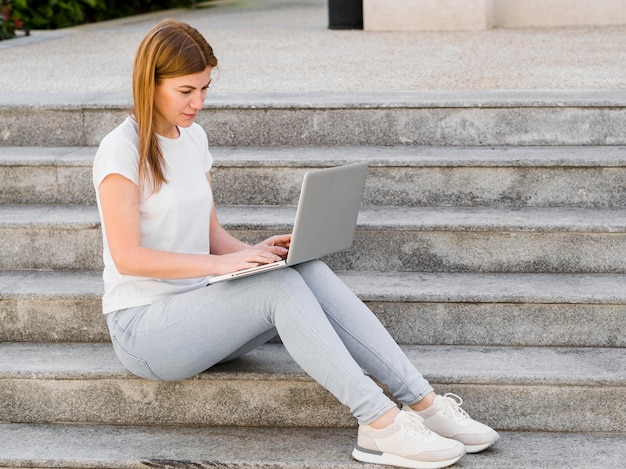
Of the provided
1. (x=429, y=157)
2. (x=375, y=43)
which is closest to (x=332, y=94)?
(x=429, y=157)

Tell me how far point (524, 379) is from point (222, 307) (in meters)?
0.88

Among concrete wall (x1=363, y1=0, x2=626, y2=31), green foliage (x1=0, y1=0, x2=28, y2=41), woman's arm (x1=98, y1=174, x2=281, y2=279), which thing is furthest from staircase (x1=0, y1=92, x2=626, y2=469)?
concrete wall (x1=363, y1=0, x2=626, y2=31)

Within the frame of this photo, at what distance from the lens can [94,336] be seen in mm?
3332

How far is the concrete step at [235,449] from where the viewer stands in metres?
2.79

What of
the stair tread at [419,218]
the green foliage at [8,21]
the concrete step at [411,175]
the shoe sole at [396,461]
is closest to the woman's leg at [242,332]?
the shoe sole at [396,461]

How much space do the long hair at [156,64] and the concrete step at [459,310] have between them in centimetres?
66

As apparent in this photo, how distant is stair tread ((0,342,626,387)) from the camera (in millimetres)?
2984

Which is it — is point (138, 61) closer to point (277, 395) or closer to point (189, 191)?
point (189, 191)

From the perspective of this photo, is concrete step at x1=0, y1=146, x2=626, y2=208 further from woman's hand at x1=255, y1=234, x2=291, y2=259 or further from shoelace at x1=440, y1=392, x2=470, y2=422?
shoelace at x1=440, y1=392, x2=470, y2=422

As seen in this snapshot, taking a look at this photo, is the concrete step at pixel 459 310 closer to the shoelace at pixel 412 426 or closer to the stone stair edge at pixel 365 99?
the shoelace at pixel 412 426

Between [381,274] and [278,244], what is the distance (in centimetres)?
63

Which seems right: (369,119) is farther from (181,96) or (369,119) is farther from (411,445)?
(411,445)

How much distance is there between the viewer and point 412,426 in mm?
2705

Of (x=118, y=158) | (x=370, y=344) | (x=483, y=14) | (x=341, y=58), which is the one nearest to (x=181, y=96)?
(x=118, y=158)
